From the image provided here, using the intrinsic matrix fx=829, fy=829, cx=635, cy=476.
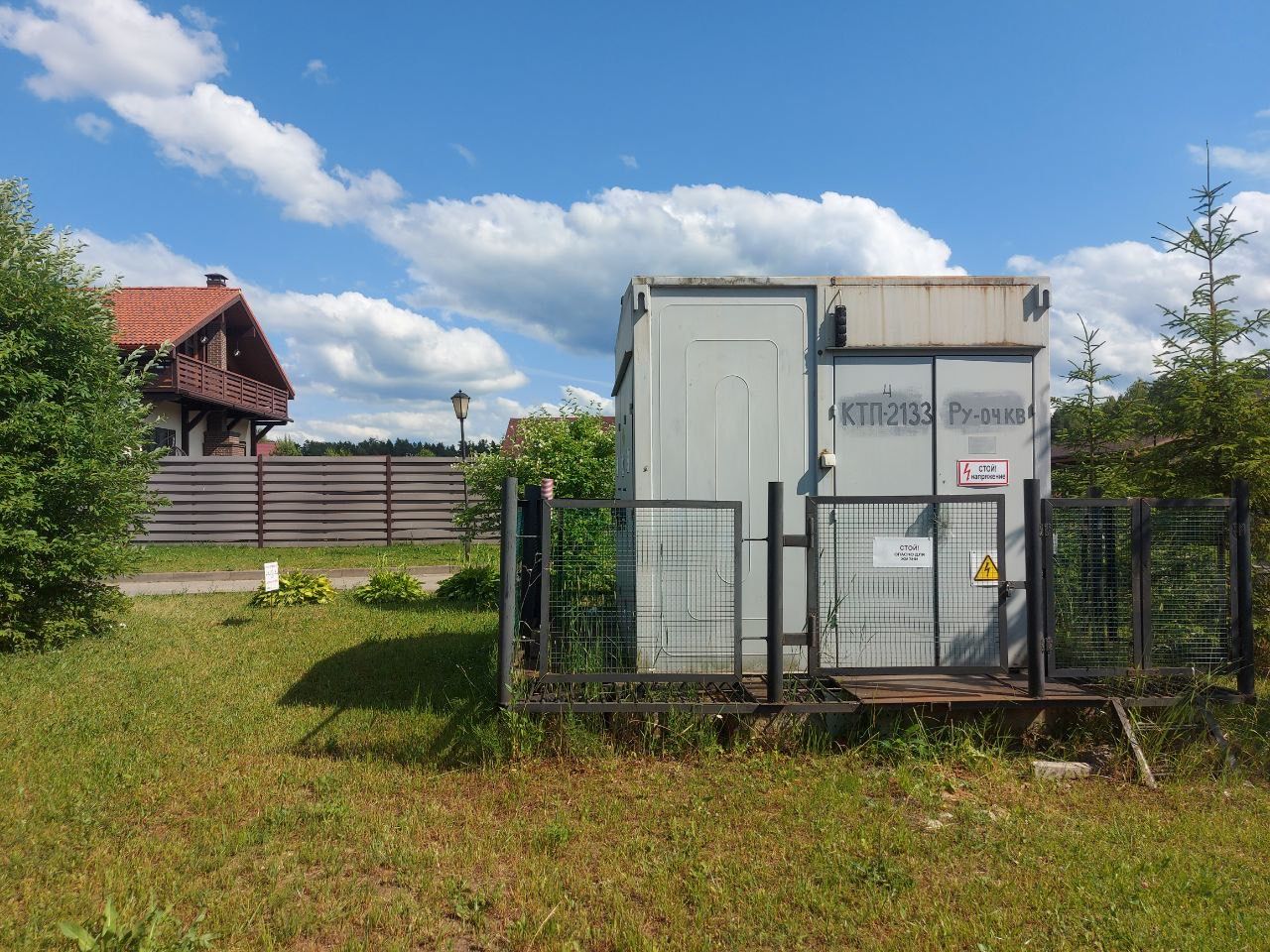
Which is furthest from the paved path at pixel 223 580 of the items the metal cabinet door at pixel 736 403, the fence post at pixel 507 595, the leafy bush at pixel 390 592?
the fence post at pixel 507 595

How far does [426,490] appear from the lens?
1983cm

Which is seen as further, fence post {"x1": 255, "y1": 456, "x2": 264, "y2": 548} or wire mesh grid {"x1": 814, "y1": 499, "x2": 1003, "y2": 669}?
fence post {"x1": 255, "y1": 456, "x2": 264, "y2": 548}

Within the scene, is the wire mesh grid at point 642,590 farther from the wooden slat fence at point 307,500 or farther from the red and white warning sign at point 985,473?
the wooden slat fence at point 307,500

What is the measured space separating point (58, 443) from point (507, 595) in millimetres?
5604

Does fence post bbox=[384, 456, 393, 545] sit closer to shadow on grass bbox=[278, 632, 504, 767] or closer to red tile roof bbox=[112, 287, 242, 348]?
red tile roof bbox=[112, 287, 242, 348]

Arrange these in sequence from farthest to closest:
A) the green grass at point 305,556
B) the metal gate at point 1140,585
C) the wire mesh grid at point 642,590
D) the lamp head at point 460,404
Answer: the lamp head at point 460,404
the green grass at point 305,556
the metal gate at point 1140,585
the wire mesh grid at point 642,590

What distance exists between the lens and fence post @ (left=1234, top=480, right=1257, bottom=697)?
5.02 m

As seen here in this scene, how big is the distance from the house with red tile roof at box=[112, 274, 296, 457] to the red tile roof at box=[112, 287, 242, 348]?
0.08ft

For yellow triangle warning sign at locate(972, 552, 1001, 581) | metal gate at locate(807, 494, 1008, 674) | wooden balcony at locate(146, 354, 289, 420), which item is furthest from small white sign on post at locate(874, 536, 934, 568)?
wooden balcony at locate(146, 354, 289, 420)

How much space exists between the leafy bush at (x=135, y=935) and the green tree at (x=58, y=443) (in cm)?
564

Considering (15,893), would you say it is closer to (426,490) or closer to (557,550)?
(557,550)

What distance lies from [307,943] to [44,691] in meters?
4.68

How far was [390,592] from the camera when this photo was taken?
10.9 m

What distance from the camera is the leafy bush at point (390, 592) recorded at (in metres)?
10.8
